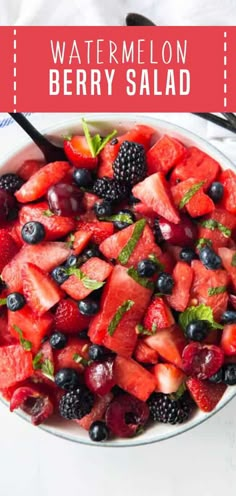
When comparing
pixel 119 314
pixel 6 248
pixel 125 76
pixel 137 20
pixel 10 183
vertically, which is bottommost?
pixel 119 314

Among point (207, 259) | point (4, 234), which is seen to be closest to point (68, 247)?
point (4, 234)

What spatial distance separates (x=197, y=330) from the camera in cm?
133

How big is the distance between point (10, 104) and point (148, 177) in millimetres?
384

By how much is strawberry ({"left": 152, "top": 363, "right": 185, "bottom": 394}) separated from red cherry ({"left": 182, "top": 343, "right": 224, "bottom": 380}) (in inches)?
1.2

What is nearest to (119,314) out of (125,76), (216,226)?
(216,226)

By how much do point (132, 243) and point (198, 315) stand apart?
0.18 meters

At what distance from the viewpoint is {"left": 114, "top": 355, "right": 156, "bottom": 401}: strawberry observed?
1374 millimetres

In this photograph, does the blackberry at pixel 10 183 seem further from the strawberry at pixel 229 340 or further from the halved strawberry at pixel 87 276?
the strawberry at pixel 229 340

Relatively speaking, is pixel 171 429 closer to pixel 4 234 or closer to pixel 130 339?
pixel 130 339

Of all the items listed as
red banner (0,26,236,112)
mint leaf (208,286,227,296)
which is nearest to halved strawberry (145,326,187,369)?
mint leaf (208,286,227,296)

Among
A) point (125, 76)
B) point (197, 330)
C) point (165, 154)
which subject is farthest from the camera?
point (125, 76)

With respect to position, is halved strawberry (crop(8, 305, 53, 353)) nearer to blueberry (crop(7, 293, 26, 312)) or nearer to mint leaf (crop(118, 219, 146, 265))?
blueberry (crop(7, 293, 26, 312))

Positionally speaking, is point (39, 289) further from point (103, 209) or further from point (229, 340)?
point (229, 340)

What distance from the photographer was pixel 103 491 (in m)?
1.63
